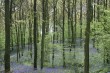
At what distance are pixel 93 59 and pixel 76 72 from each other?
5.40 m

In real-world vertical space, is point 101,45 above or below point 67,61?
above

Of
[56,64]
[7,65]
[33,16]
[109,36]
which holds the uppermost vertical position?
[33,16]

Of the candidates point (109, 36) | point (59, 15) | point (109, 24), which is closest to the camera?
point (109, 36)

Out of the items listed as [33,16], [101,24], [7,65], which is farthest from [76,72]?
[33,16]

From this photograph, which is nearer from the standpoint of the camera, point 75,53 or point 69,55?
point 69,55

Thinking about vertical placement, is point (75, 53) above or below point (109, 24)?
below

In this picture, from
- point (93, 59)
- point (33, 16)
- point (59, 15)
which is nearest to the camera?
point (93, 59)

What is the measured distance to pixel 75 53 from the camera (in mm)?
33188

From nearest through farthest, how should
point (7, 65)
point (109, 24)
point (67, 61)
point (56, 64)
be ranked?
1. point (7, 65)
2. point (109, 24)
3. point (67, 61)
4. point (56, 64)

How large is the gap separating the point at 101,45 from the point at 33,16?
30.0ft

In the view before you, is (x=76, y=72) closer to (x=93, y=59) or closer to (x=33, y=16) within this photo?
(x=93, y=59)

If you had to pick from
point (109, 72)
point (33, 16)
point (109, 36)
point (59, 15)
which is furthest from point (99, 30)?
point (59, 15)

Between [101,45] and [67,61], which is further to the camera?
[67,61]

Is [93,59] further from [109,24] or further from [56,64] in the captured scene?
[56,64]
